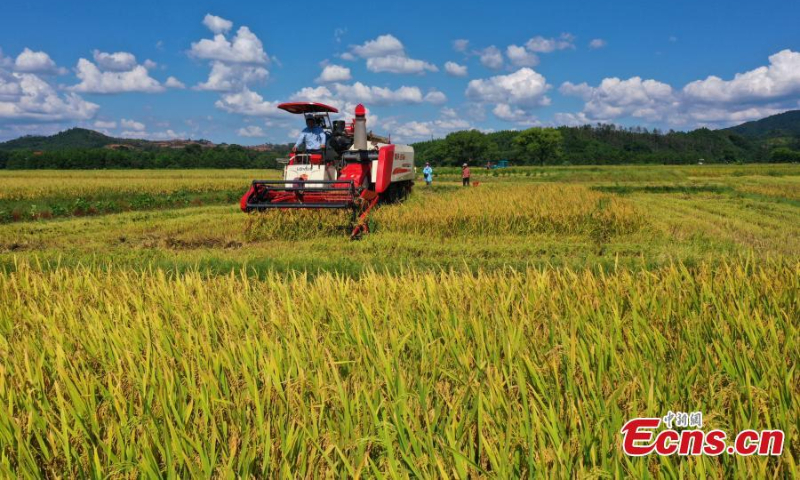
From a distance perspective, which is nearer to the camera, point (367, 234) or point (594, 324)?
point (594, 324)

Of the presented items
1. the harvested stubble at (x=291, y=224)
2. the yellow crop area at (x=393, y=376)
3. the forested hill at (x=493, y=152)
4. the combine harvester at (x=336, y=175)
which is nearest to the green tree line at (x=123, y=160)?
the forested hill at (x=493, y=152)

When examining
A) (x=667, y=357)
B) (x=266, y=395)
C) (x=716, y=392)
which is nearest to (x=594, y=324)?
(x=667, y=357)

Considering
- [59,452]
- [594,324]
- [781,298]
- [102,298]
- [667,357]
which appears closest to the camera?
[59,452]

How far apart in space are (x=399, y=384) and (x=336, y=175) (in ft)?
35.2

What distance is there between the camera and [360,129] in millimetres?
12289

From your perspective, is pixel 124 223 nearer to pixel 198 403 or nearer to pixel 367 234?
pixel 367 234

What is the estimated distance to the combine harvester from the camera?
10547 mm

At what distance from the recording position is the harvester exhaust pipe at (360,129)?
12250mm

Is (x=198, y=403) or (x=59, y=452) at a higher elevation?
(x=198, y=403)

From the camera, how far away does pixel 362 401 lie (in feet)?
7.28

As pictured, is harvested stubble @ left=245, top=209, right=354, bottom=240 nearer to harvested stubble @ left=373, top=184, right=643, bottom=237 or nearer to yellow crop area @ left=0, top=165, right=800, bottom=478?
harvested stubble @ left=373, top=184, right=643, bottom=237

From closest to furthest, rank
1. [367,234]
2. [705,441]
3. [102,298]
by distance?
[705,441] < [102,298] < [367,234]

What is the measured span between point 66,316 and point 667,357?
4066 millimetres

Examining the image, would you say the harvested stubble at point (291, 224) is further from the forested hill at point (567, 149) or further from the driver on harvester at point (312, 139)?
the forested hill at point (567, 149)
